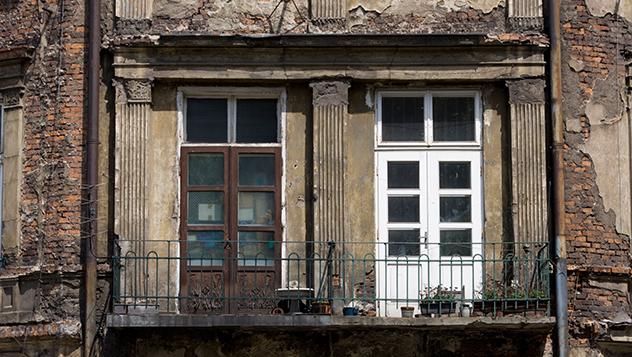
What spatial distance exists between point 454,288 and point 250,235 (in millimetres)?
2240

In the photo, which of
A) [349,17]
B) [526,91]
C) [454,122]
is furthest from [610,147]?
[349,17]

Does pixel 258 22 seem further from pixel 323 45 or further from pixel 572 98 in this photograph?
pixel 572 98

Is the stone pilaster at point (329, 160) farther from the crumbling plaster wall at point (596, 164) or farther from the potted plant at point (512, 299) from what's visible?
the crumbling plaster wall at point (596, 164)

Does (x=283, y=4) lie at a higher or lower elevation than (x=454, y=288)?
higher

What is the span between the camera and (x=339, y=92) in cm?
1594

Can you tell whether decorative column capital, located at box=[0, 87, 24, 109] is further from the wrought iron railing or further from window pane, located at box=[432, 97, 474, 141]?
window pane, located at box=[432, 97, 474, 141]

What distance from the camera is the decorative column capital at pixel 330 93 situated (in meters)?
15.9

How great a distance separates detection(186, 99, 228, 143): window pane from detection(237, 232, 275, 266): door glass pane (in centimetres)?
109

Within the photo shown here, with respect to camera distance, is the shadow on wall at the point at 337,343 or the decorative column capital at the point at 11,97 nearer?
the shadow on wall at the point at 337,343

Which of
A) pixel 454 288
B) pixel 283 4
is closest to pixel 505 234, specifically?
pixel 454 288

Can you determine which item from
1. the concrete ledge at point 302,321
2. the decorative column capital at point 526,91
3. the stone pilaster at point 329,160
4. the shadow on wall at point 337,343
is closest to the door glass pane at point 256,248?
the stone pilaster at point 329,160

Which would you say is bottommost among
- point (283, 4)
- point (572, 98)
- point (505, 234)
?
point (505, 234)

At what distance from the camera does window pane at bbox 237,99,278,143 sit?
53.0 ft

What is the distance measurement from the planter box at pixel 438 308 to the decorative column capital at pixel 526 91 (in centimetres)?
230
